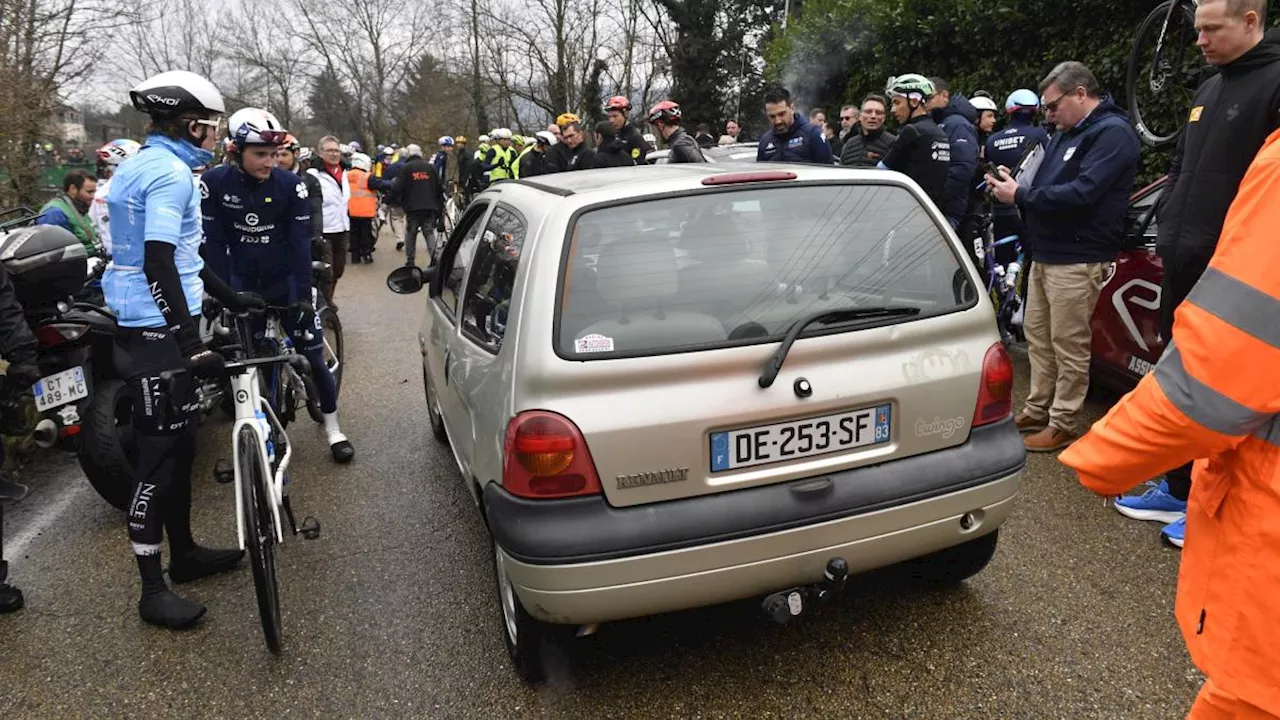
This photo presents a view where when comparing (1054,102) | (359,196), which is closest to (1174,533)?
(1054,102)

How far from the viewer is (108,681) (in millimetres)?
2869

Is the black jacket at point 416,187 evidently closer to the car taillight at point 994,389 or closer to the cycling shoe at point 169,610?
the cycling shoe at point 169,610

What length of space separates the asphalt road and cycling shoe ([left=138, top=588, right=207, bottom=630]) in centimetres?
6

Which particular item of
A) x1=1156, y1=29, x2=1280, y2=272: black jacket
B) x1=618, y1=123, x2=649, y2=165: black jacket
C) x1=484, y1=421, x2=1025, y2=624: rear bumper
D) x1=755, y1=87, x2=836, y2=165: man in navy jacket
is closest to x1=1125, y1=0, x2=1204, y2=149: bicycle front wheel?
x1=755, y1=87, x2=836, y2=165: man in navy jacket

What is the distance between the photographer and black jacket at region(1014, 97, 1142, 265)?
4113mm

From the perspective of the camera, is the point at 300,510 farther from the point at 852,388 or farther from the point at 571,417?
the point at 852,388

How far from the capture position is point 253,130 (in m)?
4.03

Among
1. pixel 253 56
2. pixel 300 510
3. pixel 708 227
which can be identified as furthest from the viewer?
pixel 253 56

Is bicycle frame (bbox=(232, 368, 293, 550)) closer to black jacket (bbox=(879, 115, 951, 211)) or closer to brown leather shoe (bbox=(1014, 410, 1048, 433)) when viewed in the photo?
brown leather shoe (bbox=(1014, 410, 1048, 433))

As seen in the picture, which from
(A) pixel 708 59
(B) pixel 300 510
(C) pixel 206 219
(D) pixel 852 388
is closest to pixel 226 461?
(B) pixel 300 510

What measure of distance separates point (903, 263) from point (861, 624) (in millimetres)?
1294

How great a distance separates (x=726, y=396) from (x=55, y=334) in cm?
345

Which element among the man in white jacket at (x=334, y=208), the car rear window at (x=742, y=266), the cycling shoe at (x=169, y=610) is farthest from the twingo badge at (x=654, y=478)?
the man in white jacket at (x=334, y=208)

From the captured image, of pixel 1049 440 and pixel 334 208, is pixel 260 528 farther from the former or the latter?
pixel 334 208
